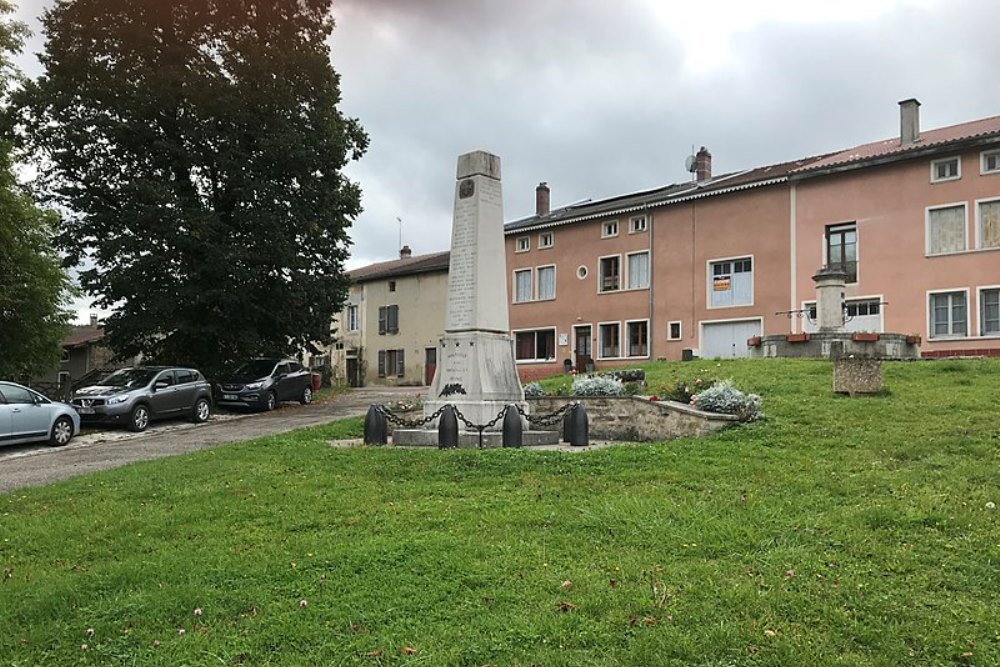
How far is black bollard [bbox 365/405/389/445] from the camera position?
38.9 ft

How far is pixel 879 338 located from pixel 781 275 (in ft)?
33.6

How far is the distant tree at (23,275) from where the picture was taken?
20484mm

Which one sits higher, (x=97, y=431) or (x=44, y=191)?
(x=44, y=191)

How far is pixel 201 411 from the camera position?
20531 millimetres

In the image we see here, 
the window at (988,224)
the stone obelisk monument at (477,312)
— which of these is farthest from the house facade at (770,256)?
the stone obelisk monument at (477,312)

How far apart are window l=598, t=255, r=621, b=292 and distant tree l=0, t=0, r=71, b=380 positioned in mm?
22899

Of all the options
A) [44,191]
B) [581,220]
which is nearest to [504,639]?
[44,191]

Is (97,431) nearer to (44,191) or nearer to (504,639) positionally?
(44,191)

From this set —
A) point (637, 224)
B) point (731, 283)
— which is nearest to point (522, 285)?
point (637, 224)

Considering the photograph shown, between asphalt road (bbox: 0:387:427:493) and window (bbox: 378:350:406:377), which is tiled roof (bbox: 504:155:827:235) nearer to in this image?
window (bbox: 378:350:406:377)

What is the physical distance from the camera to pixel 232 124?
23.0 meters

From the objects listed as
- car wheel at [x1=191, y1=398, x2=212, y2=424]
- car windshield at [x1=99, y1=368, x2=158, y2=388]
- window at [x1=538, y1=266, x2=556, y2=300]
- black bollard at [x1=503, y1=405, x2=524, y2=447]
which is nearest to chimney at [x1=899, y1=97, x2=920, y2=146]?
window at [x1=538, y1=266, x2=556, y2=300]

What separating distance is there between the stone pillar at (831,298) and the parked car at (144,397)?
59.0 feet

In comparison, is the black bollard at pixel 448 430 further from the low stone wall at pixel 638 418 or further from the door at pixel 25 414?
the door at pixel 25 414
